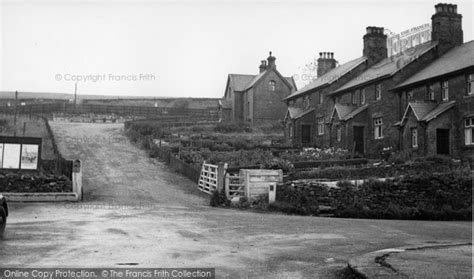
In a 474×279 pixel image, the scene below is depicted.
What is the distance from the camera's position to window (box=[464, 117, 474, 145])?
28.5 meters

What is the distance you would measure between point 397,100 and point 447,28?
6.17 m

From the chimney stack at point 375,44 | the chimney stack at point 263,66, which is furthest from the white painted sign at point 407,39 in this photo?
the chimney stack at point 263,66

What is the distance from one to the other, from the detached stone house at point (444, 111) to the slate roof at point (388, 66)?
2851 mm

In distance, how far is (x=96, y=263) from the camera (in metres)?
8.63

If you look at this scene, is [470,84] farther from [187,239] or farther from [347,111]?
[187,239]

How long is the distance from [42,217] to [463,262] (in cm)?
1193

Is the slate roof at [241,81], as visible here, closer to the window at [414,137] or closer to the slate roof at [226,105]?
the slate roof at [226,105]

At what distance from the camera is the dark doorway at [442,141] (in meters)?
30.2

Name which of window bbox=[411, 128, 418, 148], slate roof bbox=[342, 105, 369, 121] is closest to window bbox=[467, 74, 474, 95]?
window bbox=[411, 128, 418, 148]

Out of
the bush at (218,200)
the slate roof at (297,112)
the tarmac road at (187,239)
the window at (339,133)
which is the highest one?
the slate roof at (297,112)

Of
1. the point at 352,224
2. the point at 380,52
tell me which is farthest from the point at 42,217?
the point at 380,52

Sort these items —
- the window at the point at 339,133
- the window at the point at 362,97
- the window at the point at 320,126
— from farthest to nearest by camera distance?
the window at the point at 320,126 → the window at the point at 339,133 → the window at the point at 362,97

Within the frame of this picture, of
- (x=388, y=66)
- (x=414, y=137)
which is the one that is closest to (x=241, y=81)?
(x=388, y=66)

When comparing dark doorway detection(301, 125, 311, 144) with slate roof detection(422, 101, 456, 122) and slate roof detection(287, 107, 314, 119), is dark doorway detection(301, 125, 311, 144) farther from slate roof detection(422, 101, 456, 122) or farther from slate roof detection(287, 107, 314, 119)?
slate roof detection(422, 101, 456, 122)
